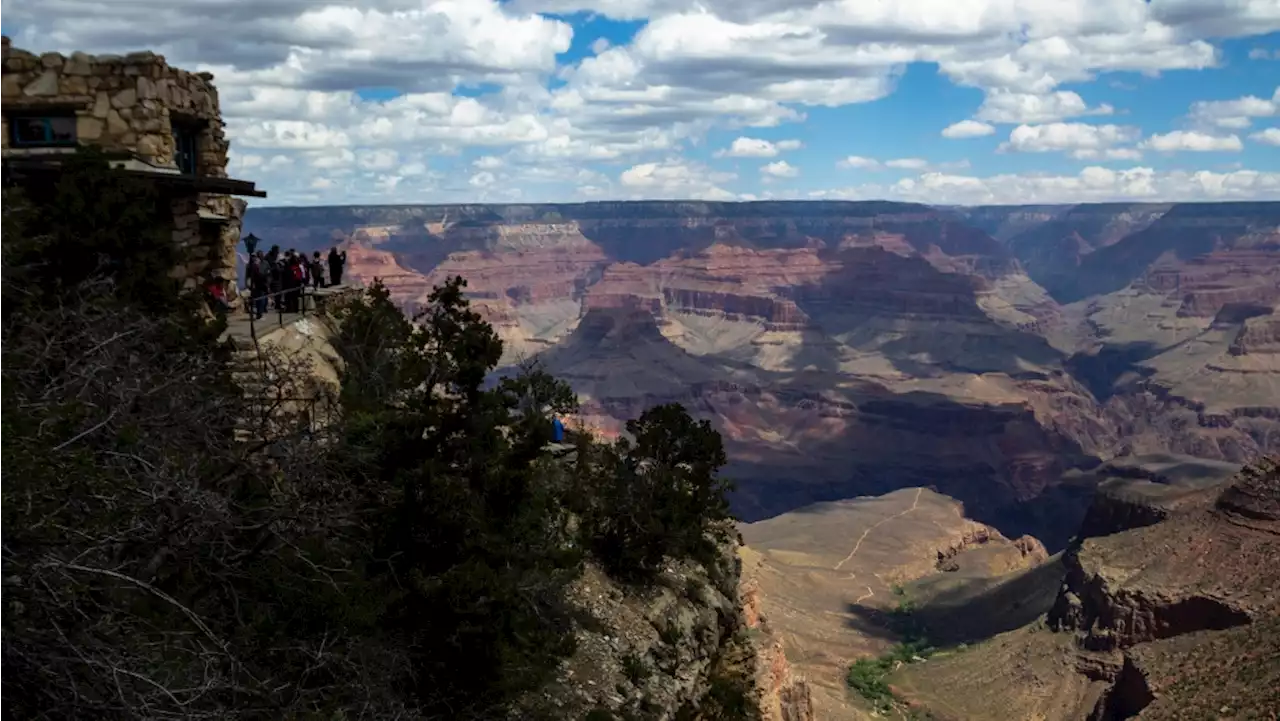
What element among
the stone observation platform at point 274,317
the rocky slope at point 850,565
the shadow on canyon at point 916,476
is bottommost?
the shadow on canyon at point 916,476

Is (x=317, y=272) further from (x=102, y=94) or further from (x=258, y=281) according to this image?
(x=102, y=94)

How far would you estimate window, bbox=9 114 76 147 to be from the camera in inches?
734

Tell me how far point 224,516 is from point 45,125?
40.0 ft

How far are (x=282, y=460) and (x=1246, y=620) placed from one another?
59.0 meters

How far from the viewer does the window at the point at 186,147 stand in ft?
69.4

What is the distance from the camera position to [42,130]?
1877 cm

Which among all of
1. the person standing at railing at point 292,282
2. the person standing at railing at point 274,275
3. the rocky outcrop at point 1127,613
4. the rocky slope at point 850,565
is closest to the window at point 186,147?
the person standing at railing at point 274,275

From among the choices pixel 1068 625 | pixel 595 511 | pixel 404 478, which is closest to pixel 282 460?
pixel 404 478

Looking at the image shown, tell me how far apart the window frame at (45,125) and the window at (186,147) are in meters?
2.15

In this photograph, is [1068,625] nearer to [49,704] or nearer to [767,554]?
[767,554]

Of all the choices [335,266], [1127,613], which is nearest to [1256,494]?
[1127,613]

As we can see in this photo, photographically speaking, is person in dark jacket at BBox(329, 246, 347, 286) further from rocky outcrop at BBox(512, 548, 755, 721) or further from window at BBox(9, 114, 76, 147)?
rocky outcrop at BBox(512, 548, 755, 721)

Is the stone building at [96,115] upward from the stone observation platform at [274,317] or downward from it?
upward

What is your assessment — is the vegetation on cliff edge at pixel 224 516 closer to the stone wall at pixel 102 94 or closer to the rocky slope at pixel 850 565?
the stone wall at pixel 102 94
